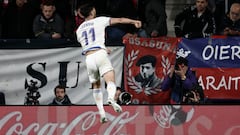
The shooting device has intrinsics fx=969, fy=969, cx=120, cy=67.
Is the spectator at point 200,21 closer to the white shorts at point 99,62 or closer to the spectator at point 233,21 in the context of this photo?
the spectator at point 233,21

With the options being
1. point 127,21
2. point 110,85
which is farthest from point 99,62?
point 127,21

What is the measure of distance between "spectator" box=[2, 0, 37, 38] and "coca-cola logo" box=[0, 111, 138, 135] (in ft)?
5.64

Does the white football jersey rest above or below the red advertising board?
above

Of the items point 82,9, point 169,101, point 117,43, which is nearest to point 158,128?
point 169,101

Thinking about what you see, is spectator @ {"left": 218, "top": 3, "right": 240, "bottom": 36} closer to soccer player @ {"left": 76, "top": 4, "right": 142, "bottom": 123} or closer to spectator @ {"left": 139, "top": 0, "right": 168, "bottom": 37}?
spectator @ {"left": 139, "top": 0, "right": 168, "bottom": 37}

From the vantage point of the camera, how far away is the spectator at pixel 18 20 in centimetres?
1736

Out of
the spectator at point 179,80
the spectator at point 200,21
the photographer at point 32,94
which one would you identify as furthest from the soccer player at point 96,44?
the spectator at point 200,21

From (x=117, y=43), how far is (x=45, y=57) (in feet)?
4.17

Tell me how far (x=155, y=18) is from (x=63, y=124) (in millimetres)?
2674

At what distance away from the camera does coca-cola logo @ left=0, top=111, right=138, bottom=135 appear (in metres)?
16.3

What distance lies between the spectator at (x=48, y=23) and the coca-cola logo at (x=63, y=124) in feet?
5.27

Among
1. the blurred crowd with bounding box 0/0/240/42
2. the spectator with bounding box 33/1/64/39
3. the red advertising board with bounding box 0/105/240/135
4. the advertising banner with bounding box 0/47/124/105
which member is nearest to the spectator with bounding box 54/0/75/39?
the blurred crowd with bounding box 0/0/240/42

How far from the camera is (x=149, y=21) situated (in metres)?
17.4

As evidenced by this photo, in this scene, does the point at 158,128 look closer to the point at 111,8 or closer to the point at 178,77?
the point at 178,77
